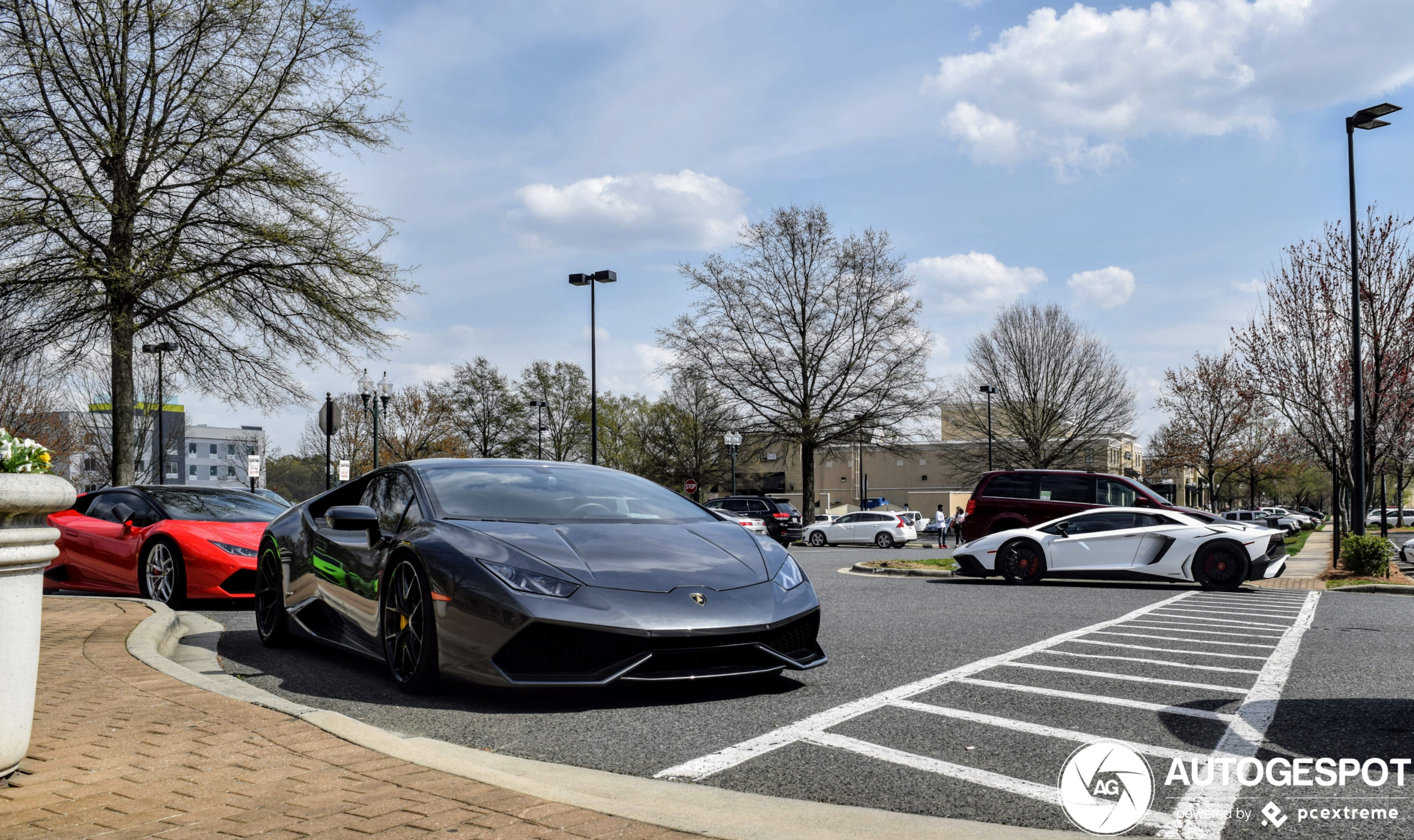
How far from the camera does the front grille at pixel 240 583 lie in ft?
32.3

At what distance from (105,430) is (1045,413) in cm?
5033

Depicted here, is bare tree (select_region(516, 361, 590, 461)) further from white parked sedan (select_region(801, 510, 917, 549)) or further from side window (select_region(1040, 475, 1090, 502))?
side window (select_region(1040, 475, 1090, 502))

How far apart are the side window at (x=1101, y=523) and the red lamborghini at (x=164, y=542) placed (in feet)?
34.7

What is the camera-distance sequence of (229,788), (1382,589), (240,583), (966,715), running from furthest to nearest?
(1382,589)
(240,583)
(966,715)
(229,788)

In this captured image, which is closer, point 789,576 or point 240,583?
point 789,576

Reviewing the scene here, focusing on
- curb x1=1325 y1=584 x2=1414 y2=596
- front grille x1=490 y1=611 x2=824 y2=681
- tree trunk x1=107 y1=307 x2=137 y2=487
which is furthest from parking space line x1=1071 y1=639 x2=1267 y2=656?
tree trunk x1=107 y1=307 x2=137 y2=487

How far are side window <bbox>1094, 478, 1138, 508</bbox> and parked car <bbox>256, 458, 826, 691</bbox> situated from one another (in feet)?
42.9

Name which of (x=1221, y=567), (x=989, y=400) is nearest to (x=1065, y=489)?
(x=1221, y=567)

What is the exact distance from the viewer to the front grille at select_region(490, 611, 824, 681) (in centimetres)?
479

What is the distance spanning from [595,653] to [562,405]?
235 ft

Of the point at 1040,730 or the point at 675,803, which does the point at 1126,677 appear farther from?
the point at 675,803

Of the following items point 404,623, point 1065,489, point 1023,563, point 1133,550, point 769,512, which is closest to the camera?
point 404,623

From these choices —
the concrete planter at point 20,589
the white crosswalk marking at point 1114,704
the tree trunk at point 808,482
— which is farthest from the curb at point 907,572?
the tree trunk at point 808,482

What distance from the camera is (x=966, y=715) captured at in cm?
493
